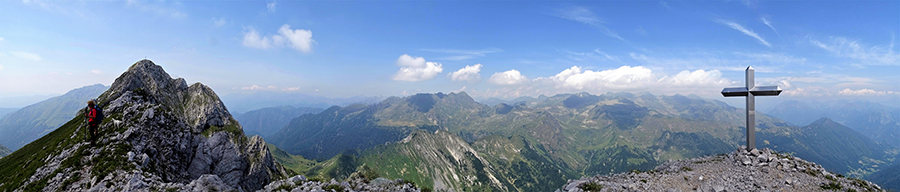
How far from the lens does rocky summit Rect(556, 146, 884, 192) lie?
15.7m

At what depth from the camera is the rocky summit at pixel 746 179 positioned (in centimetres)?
1570

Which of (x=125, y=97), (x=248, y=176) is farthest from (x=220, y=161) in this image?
(x=125, y=97)

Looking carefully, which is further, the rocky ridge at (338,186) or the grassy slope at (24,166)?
the grassy slope at (24,166)

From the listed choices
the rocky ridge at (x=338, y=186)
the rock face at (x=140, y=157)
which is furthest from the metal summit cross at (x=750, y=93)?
the rock face at (x=140, y=157)

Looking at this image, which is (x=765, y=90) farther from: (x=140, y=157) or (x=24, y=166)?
(x=24, y=166)

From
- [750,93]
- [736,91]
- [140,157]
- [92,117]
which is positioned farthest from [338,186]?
[750,93]

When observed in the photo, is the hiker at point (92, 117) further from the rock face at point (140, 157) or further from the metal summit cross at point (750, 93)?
the metal summit cross at point (750, 93)

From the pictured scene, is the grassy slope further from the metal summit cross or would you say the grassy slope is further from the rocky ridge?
the metal summit cross

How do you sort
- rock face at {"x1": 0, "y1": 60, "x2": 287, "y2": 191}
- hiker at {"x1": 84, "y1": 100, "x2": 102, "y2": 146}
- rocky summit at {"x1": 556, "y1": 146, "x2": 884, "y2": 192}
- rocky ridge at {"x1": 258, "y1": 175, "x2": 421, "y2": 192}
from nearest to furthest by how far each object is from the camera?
1. rocky ridge at {"x1": 258, "y1": 175, "x2": 421, "y2": 192}
2. rocky summit at {"x1": 556, "y1": 146, "x2": 884, "y2": 192}
3. rock face at {"x1": 0, "y1": 60, "x2": 287, "y2": 191}
4. hiker at {"x1": 84, "y1": 100, "x2": 102, "y2": 146}

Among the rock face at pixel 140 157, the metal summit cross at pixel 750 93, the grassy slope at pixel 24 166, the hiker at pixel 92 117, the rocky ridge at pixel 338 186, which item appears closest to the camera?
the rocky ridge at pixel 338 186

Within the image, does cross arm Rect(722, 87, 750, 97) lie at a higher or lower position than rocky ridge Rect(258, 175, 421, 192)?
higher

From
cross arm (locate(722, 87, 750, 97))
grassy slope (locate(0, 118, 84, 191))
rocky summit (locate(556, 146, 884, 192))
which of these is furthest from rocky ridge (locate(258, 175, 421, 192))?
cross arm (locate(722, 87, 750, 97))

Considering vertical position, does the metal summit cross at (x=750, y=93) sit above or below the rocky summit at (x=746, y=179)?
above

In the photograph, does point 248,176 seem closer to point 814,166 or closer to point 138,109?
point 138,109
